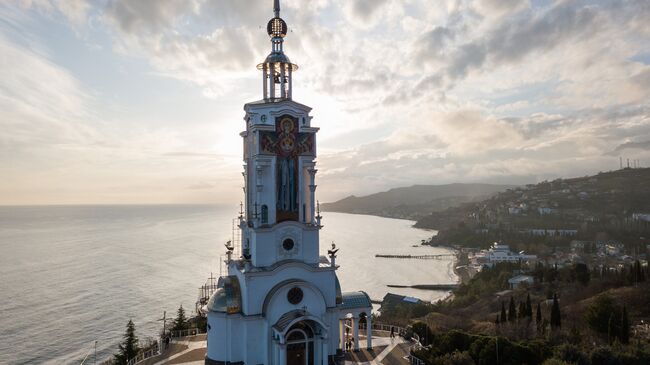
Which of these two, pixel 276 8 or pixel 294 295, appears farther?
pixel 276 8

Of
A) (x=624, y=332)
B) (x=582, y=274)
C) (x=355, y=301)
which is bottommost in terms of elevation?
(x=624, y=332)

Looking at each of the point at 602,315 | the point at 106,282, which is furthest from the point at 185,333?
the point at 106,282

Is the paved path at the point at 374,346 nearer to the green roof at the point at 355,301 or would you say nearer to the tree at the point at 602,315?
the green roof at the point at 355,301

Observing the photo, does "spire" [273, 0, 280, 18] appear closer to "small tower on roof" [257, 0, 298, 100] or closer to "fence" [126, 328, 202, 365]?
"small tower on roof" [257, 0, 298, 100]

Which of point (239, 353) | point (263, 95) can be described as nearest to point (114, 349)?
point (239, 353)

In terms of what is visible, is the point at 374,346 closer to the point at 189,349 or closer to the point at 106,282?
the point at 189,349

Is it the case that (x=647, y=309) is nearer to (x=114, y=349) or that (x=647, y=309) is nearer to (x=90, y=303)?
(x=114, y=349)

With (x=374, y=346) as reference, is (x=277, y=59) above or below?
above
